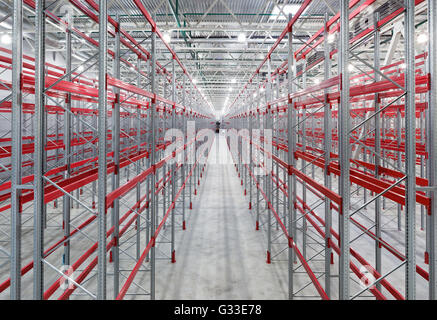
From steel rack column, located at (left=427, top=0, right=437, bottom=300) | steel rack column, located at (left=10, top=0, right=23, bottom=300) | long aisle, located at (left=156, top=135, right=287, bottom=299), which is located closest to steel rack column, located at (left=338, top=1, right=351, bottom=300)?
steel rack column, located at (left=427, top=0, right=437, bottom=300)

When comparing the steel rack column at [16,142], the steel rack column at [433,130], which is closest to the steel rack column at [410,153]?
the steel rack column at [433,130]

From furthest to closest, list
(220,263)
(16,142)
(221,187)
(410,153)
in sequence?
1. (221,187)
2. (220,263)
3. (16,142)
4. (410,153)

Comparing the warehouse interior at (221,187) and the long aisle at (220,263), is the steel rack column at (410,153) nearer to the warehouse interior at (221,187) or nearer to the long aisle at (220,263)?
the warehouse interior at (221,187)

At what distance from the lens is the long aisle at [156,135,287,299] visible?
5.78 metres

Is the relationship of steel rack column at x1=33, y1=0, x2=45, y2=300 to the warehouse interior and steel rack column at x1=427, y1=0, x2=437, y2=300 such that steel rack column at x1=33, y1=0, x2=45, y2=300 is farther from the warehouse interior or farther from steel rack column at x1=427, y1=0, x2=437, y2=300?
steel rack column at x1=427, y1=0, x2=437, y2=300

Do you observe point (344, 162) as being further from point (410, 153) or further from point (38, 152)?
point (38, 152)

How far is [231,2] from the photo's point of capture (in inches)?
377

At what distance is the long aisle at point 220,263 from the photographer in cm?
578

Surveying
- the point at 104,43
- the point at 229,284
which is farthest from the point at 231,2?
the point at 229,284

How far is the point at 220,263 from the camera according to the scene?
6.98 meters

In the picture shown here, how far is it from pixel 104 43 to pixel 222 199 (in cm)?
1083

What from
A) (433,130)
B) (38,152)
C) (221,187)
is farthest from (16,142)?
(221,187)
